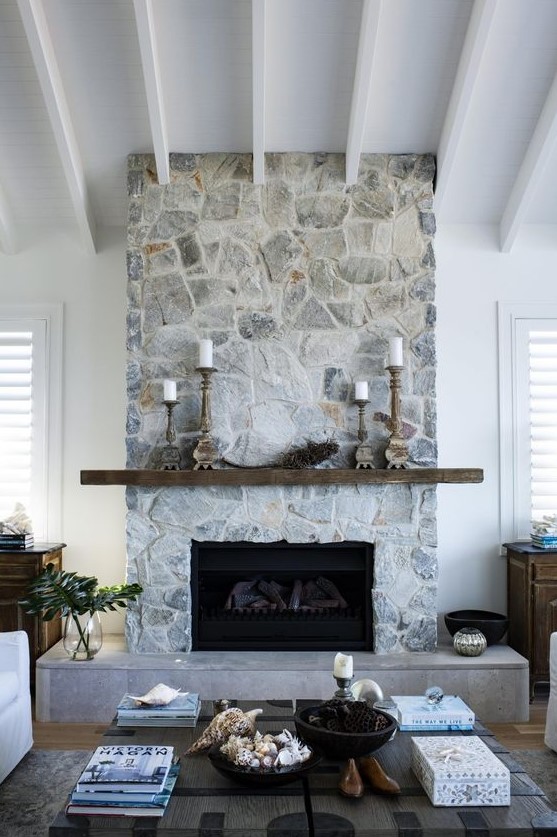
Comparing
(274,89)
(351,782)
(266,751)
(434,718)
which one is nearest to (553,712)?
(434,718)

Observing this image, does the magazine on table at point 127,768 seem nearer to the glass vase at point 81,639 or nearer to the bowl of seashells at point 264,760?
the bowl of seashells at point 264,760

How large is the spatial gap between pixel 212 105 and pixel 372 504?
232 centimetres

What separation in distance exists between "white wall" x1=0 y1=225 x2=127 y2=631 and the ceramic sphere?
2096 mm

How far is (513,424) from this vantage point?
498cm

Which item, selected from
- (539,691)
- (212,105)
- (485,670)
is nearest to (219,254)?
(212,105)

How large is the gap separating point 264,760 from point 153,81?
10.3 ft

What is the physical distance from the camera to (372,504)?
4387 millimetres

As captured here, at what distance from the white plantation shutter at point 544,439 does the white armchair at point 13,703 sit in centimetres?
315

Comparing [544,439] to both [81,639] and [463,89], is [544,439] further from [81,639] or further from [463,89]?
[81,639]

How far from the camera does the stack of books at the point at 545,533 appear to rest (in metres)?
4.60

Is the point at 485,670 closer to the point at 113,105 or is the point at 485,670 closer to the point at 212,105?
the point at 212,105

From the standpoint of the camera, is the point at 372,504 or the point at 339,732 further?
the point at 372,504

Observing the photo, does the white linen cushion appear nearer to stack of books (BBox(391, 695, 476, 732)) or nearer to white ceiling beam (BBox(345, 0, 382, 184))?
stack of books (BBox(391, 695, 476, 732))

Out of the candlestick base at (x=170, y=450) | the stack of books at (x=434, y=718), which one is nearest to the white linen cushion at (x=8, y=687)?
the candlestick base at (x=170, y=450)
